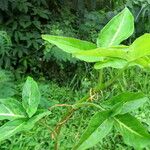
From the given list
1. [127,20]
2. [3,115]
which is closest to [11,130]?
[3,115]

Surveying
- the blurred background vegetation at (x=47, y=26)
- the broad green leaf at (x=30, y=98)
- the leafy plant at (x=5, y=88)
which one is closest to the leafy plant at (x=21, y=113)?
the broad green leaf at (x=30, y=98)

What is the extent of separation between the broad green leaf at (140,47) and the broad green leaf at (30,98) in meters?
0.32

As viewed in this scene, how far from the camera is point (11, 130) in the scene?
0.89 meters

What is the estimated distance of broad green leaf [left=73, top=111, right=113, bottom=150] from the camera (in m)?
0.79

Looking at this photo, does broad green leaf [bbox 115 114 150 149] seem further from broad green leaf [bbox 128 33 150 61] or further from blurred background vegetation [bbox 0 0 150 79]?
blurred background vegetation [bbox 0 0 150 79]

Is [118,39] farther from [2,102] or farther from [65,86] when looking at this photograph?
[65,86]

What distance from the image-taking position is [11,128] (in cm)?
89

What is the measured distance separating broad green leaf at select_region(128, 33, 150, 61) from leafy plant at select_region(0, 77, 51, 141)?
0.28 metres

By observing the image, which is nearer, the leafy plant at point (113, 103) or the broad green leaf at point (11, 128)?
the leafy plant at point (113, 103)

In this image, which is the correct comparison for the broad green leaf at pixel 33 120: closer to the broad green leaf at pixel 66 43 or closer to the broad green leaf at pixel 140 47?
the broad green leaf at pixel 66 43

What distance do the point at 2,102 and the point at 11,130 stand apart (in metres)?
0.07

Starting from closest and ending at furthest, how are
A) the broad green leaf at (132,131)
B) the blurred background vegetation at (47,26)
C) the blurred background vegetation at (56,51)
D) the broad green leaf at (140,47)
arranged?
the broad green leaf at (140,47) → the broad green leaf at (132,131) → the blurred background vegetation at (56,51) → the blurred background vegetation at (47,26)

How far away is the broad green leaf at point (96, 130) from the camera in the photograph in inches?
31.1

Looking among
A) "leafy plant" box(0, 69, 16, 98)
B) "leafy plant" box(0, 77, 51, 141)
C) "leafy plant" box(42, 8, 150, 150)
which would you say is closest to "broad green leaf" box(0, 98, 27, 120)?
"leafy plant" box(0, 77, 51, 141)
